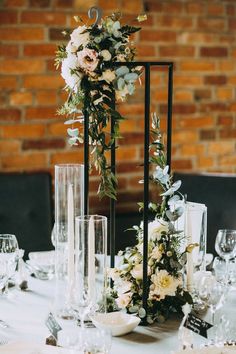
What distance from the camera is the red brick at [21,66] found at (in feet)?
10.7

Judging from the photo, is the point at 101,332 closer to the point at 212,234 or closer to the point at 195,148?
the point at 212,234

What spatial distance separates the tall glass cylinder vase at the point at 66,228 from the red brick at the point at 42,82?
49.4 inches

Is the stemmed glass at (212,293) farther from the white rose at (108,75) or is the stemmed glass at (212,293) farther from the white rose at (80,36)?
the white rose at (80,36)

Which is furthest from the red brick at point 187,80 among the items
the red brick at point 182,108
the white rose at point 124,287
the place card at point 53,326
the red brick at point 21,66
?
the place card at point 53,326

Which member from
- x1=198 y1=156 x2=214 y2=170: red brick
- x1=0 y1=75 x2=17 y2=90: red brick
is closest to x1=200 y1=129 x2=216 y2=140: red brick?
x1=198 y1=156 x2=214 y2=170: red brick

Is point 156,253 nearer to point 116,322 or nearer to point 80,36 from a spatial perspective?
point 116,322

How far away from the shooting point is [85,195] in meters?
2.09

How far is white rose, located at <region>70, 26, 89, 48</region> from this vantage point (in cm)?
200

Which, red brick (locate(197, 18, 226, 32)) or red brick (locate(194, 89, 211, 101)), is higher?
red brick (locate(197, 18, 226, 32))

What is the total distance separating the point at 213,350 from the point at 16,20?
2.06m

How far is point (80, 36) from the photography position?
2.01 meters

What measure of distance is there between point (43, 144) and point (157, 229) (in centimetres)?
146

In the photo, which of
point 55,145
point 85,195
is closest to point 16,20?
point 55,145

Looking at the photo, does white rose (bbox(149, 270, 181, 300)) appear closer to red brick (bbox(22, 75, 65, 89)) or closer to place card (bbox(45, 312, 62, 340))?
place card (bbox(45, 312, 62, 340))
